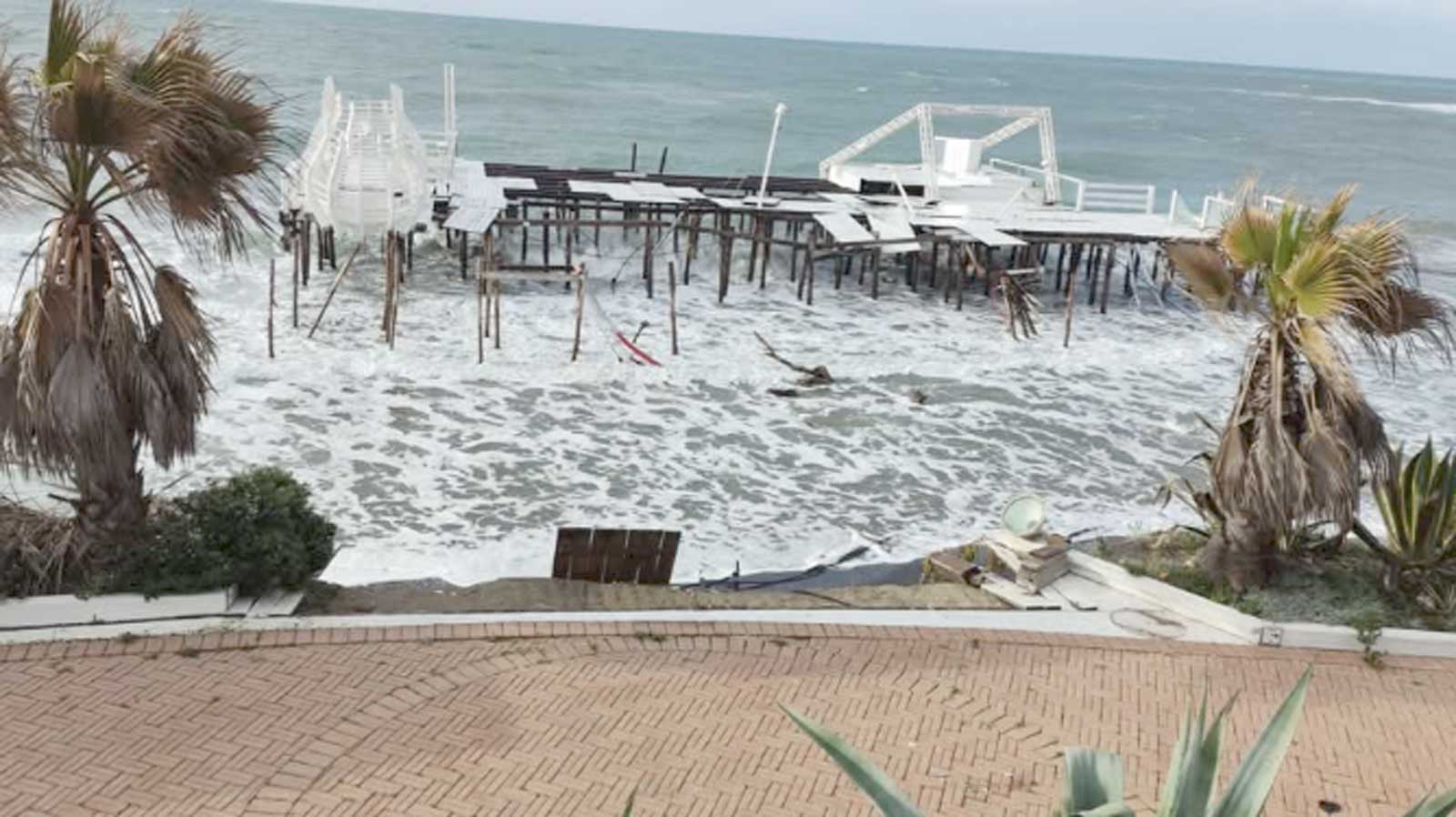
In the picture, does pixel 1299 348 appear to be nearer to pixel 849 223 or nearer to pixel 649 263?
pixel 649 263

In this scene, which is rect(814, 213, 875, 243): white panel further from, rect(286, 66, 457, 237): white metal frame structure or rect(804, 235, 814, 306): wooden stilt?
rect(286, 66, 457, 237): white metal frame structure

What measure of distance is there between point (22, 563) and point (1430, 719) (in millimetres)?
8692

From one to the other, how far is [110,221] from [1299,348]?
774 centimetres

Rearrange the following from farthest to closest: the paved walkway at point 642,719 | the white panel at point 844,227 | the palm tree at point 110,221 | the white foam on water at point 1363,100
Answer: the white foam on water at point 1363,100 < the white panel at point 844,227 < the palm tree at point 110,221 < the paved walkway at point 642,719

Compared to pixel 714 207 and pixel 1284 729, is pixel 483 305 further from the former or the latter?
pixel 1284 729

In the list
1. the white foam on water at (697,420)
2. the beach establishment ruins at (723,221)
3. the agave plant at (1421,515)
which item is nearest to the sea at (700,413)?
the white foam on water at (697,420)

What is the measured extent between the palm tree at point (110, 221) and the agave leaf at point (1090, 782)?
6.04m

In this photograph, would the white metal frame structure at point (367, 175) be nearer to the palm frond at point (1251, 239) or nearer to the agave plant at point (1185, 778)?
the palm frond at point (1251, 239)

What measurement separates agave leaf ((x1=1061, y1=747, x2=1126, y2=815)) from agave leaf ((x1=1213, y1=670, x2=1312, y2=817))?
1.20 feet

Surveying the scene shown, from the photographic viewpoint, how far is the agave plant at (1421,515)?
360 inches

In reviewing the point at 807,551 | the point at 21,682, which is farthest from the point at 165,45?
the point at 807,551

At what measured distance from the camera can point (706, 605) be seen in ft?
29.8

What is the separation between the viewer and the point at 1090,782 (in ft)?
12.1

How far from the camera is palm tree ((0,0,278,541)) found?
745 centimetres
